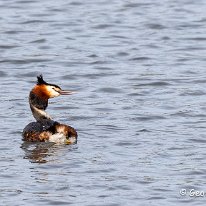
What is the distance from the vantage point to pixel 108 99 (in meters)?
16.0

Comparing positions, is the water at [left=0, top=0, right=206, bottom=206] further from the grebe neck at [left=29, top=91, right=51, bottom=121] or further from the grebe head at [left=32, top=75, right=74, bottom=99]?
the grebe head at [left=32, top=75, right=74, bottom=99]

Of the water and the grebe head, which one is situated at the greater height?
the grebe head

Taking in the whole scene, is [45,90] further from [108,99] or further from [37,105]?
[108,99]

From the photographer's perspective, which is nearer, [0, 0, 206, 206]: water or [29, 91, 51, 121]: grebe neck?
[0, 0, 206, 206]: water

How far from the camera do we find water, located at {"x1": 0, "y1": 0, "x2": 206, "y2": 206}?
11.6 metres

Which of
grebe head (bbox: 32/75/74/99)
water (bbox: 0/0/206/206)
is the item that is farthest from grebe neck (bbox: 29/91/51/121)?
water (bbox: 0/0/206/206)

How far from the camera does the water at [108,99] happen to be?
11555 mm

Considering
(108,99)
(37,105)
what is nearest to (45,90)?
(37,105)

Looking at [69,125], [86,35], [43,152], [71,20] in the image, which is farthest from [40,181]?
[71,20]

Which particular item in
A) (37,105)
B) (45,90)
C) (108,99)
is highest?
(45,90)

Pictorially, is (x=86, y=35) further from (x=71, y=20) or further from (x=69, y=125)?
(x=69, y=125)

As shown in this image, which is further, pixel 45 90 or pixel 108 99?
pixel 108 99

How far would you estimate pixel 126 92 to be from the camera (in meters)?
16.5

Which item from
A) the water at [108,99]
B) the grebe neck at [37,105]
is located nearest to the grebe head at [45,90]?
the grebe neck at [37,105]
